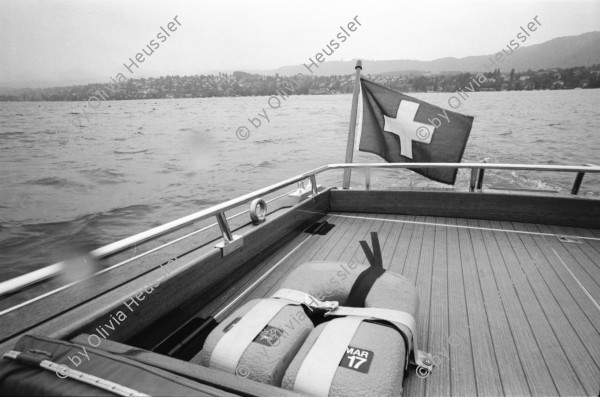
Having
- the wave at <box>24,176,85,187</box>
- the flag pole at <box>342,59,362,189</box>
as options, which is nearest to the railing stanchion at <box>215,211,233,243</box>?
the flag pole at <box>342,59,362,189</box>

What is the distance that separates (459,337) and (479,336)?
13 cm

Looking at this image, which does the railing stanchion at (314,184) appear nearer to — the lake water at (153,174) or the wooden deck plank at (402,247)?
the wooden deck plank at (402,247)

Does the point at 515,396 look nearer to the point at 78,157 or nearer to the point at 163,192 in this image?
the point at 163,192

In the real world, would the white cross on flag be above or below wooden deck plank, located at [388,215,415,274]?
above

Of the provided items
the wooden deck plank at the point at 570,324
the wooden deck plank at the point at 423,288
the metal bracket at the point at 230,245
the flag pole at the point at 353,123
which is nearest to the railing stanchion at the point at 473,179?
the wooden deck plank at the point at 423,288

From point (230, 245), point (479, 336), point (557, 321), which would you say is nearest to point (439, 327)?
point (479, 336)

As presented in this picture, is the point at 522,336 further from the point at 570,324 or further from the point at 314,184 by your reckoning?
the point at 314,184

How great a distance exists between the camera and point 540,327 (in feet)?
7.45

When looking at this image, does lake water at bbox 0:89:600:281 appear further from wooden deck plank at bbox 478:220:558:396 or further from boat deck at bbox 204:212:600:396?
wooden deck plank at bbox 478:220:558:396

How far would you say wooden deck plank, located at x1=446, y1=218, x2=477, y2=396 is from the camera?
183 cm

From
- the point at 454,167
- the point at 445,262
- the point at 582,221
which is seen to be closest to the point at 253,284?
the point at 445,262

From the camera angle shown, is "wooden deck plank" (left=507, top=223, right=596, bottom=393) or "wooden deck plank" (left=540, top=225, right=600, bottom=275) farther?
"wooden deck plank" (left=540, top=225, right=600, bottom=275)

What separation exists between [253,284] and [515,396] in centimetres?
187

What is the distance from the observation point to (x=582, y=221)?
386 cm
